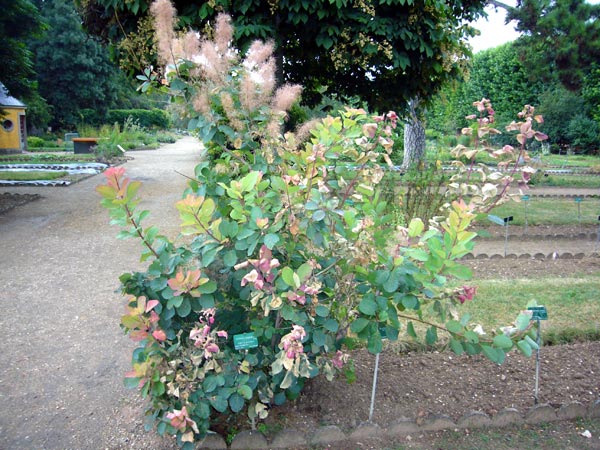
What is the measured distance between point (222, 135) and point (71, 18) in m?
35.2

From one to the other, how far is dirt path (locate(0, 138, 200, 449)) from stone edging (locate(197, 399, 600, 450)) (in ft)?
2.46

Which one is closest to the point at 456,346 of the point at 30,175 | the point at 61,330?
the point at 61,330

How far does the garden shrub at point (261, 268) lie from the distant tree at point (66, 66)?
32.8 m

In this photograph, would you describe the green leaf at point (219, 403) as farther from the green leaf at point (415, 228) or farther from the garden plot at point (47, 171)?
the garden plot at point (47, 171)

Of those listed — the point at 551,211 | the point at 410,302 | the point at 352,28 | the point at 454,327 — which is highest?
the point at 352,28

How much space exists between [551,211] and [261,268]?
9350 mm

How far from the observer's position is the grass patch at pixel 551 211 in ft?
29.1

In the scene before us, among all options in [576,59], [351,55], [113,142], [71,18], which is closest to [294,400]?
[351,55]

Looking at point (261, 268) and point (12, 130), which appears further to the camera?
point (12, 130)

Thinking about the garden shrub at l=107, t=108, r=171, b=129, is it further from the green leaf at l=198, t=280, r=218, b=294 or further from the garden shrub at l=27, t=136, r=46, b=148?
the green leaf at l=198, t=280, r=218, b=294

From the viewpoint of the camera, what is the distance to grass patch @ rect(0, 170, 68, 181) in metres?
12.8

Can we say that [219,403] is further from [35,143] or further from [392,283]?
[35,143]

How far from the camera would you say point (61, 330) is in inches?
160

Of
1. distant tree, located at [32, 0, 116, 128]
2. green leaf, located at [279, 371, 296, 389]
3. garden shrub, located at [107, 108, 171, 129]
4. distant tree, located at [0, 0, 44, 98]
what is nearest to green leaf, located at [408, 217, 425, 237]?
green leaf, located at [279, 371, 296, 389]
